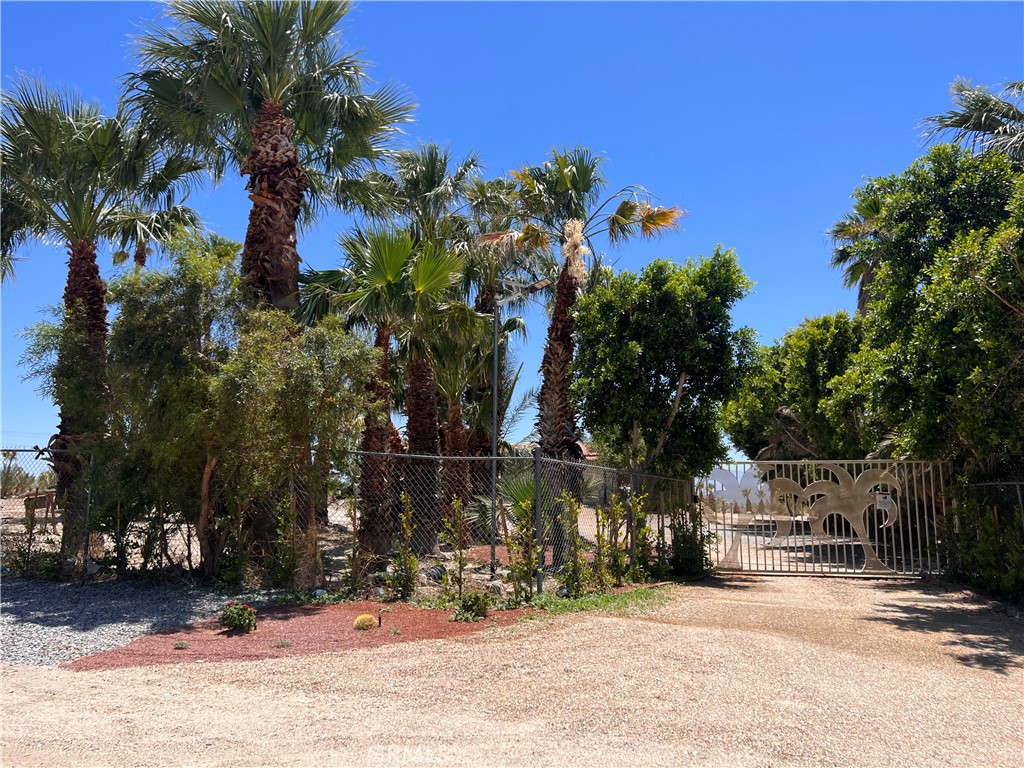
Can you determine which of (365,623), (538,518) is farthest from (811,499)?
(365,623)

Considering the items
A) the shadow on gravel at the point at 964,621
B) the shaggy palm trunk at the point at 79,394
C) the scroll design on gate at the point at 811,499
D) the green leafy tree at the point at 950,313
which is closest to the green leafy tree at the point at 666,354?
the scroll design on gate at the point at 811,499

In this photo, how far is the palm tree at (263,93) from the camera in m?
12.0

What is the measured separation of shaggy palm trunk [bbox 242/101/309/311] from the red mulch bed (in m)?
5.15

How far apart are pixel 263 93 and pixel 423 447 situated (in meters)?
7.22

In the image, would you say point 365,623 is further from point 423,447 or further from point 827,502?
point 827,502

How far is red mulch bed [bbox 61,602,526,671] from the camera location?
269 inches

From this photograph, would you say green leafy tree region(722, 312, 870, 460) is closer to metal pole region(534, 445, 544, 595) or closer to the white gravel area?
metal pole region(534, 445, 544, 595)

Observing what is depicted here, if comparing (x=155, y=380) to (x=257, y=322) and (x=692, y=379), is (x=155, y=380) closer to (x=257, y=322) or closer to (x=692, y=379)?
(x=257, y=322)

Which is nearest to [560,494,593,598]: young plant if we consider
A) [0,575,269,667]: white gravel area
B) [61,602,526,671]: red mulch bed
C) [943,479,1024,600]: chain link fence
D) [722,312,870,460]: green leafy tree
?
[61,602,526,671]: red mulch bed

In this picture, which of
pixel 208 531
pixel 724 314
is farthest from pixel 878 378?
pixel 208 531

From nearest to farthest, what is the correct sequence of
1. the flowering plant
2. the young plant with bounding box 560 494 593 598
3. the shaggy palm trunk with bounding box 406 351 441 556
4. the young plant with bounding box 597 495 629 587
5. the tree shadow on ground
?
the flowering plant, the young plant with bounding box 560 494 593 598, the young plant with bounding box 597 495 629 587, the tree shadow on ground, the shaggy palm trunk with bounding box 406 351 441 556

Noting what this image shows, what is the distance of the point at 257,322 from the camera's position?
9.82m

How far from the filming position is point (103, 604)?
9.01m

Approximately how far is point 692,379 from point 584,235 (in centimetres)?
454
